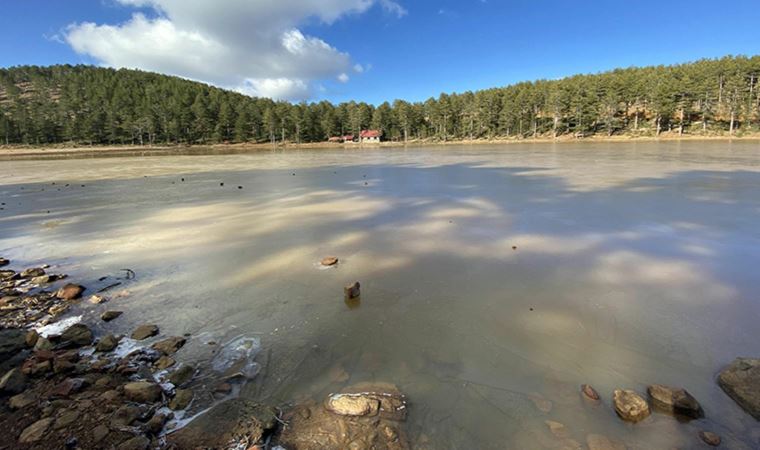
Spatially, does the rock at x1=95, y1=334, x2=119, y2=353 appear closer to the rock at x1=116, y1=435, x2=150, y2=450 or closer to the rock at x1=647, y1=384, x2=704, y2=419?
the rock at x1=116, y1=435, x2=150, y2=450

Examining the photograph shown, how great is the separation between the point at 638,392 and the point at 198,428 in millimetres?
3519

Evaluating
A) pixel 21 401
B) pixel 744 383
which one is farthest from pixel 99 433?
pixel 744 383

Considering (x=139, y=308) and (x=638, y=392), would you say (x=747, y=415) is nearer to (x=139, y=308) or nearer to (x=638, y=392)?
(x=638, y=392)

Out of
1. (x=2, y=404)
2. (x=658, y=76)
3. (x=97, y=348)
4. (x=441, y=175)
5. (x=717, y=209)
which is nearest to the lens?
(x=2, y=404)

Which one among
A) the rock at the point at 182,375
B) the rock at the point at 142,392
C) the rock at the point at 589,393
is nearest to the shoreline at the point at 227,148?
the rock at the point at 182,375

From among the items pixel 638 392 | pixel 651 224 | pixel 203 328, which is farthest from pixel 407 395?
pixel 651 224

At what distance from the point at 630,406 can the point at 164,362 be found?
410 centimetres

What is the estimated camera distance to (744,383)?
3.02m

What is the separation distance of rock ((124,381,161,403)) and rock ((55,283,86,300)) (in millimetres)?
2920

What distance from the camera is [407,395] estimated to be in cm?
316

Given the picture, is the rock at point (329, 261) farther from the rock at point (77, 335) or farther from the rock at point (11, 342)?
the rock at point (11, 342)

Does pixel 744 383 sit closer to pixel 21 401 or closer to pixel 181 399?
pixel 181 399

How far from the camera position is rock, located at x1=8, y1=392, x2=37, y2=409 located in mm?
2990

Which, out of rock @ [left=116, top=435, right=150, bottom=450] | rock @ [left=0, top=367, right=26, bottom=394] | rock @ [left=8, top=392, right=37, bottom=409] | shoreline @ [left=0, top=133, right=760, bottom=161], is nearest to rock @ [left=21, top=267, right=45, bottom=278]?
rock @ [left=0, top=367, right=26, bottom=394]
